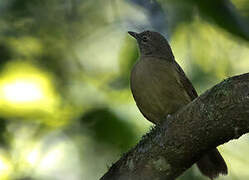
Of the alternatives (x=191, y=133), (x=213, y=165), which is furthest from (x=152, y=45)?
(x=191, y=133)

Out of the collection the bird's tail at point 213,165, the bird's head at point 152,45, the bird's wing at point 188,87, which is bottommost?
the bird's tail at point 213,165

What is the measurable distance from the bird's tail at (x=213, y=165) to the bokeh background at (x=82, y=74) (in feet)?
0.27

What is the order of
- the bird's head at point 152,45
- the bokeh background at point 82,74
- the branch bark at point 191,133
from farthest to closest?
the bird's head at point 152,45
the bokeh background at point 82,74
the branch bark at point 191,133

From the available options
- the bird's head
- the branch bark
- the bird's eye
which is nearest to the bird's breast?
the bird's head

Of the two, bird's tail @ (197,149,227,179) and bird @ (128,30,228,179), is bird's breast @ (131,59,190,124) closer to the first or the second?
bird @ (128,30,228,179)

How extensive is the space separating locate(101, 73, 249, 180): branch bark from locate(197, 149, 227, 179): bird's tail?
110cm

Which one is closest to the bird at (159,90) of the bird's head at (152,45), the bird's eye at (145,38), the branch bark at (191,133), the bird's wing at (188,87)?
the bird's wing at (188,87)

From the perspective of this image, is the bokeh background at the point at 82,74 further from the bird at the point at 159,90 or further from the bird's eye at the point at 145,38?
the bird's eye at the point at 145,38

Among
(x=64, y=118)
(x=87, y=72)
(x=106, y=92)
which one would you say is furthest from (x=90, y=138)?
(x=87, y=72)

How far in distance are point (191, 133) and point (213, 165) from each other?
4.91 ft

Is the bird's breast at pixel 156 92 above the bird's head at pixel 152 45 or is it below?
below

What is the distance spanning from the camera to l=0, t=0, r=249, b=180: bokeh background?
4.25 m

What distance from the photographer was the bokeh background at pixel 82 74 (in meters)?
4.25

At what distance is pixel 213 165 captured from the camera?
16.6ft
